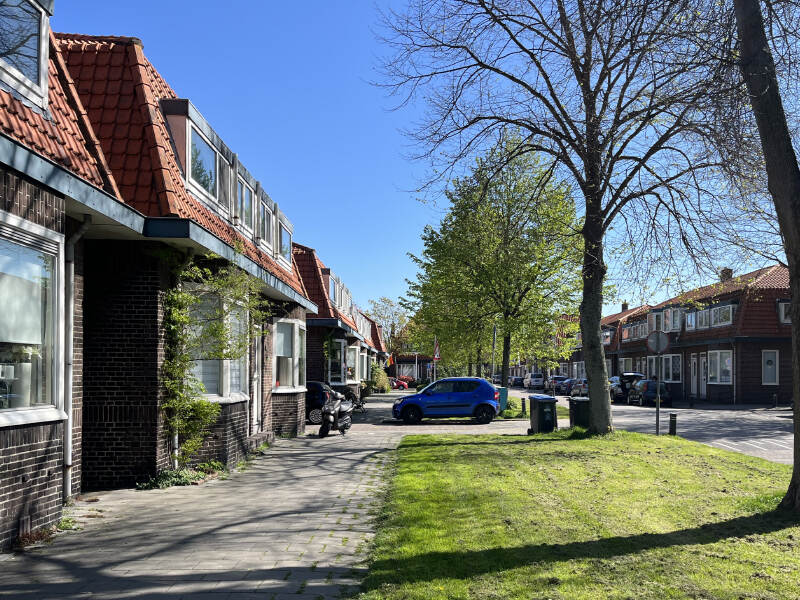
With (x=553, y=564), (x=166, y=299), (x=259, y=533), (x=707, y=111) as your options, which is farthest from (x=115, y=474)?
(x=707, y=111)

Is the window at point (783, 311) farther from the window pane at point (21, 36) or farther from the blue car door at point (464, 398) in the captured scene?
the window pane at point (21, 36)

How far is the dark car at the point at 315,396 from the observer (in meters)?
23.6

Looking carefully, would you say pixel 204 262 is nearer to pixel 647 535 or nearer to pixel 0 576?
pixel 0 576

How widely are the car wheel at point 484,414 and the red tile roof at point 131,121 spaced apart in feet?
53.8

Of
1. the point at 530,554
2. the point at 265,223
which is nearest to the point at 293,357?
the point at 265,223

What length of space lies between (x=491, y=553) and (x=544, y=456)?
768 cm

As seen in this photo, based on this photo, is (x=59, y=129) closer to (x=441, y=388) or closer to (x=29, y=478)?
(x=29, y=478)

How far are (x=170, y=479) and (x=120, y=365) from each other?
5.84ft

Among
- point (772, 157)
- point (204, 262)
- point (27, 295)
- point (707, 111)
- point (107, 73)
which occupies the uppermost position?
point (107, 73)

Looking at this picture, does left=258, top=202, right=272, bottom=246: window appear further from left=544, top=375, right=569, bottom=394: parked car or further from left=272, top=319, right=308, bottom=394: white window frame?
left=544, top=375, right=569, bottom=394: parked car

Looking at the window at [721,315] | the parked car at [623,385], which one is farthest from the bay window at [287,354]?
the window at [721,315]

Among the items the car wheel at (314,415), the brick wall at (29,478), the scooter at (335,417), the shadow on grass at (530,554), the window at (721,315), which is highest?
the window at (721,315)

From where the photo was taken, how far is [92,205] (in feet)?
25.6

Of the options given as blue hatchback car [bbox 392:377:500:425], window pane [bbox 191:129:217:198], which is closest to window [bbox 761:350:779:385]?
blue hatchback car [bbox 392:377:500:425]
